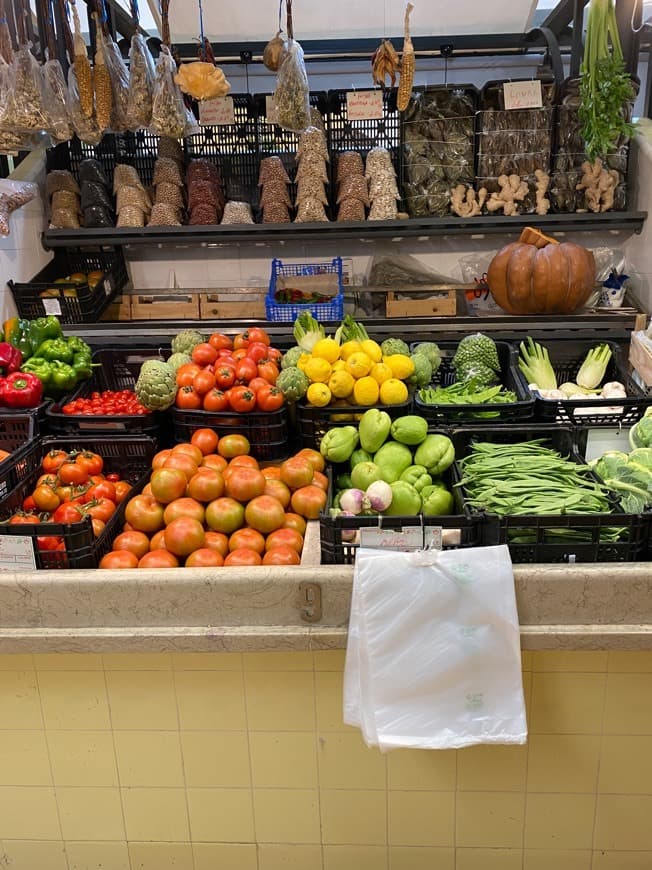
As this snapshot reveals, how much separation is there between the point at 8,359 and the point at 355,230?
2062 millimetres

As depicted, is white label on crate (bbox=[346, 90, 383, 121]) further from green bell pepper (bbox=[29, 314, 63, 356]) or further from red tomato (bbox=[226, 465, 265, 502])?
red tomato (bbox=[226, 465, 265, 502])

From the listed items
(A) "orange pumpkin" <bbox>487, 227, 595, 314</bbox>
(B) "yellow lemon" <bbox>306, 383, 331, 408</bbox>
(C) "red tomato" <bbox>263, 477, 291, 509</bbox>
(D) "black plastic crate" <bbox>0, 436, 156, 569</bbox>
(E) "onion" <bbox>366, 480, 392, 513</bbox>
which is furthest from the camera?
(A) "orange pumpkin" <bbox>487, 227, 595, 314</bbox>

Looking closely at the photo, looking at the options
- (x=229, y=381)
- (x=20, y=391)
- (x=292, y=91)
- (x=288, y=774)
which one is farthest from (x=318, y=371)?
(x=292, y=91)

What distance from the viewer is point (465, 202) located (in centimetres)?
412

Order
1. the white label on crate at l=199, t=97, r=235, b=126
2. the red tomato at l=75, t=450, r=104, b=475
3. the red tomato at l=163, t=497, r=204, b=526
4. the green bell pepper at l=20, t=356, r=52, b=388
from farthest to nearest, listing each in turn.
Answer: the white label on crate at l=199, t=97, r=235, b=126 → the green bell pepper at l=20, t=356, r=52, b=388 → the red tomato at l=75, t=450, r=104, b=475 → the red tomato at l=163, t=497, r=204, b=526

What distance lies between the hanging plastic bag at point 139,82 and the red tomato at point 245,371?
156 cm

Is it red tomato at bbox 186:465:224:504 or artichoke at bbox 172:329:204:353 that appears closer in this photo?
red tomato at bbox 186:465:224:504

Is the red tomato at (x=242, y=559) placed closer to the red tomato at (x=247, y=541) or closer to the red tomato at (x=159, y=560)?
the red tomato at (x=247, y=541)

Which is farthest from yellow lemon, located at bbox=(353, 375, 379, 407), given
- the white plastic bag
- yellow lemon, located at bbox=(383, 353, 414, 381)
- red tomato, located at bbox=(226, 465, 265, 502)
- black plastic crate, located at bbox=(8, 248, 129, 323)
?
black plastic crate, located at bbox=(8, 248, 129, 323)

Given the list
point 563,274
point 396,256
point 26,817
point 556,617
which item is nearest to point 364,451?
point 556,617

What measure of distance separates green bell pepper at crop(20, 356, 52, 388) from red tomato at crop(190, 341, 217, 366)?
2.16ft

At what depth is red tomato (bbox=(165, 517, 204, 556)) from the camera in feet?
6.57

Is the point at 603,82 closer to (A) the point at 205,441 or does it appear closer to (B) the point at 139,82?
(B) the point at 139,82

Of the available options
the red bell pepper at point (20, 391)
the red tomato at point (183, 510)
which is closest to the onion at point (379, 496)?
the red tomato at point (183, 510)
